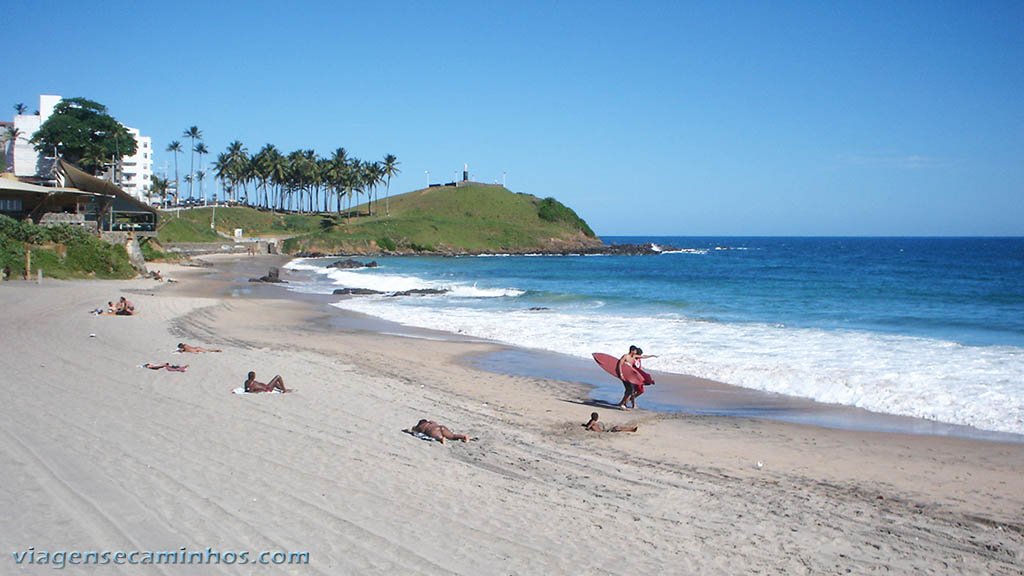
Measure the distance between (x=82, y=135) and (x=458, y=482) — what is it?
7617 centimetres

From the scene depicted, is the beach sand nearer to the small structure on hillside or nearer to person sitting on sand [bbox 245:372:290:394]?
person sitting on sand [bbox 245:372:290:394]

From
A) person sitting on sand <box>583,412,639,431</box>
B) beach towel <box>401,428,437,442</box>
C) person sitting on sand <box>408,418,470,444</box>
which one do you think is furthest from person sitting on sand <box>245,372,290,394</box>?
person sitting on sand <box>583,412,639,431</box>

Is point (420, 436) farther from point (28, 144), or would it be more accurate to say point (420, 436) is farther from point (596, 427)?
point (28, 144)

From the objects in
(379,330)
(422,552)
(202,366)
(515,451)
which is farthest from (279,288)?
(422,552)

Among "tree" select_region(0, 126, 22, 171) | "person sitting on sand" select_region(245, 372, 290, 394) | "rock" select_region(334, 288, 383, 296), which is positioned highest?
"tree" select_region(0, 126, 22, 171)

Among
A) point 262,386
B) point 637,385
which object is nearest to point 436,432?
point 262,386

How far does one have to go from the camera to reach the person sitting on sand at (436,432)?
950cm

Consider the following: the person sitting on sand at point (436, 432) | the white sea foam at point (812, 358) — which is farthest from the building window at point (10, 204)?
the person sitting on sand at point (436, 432)

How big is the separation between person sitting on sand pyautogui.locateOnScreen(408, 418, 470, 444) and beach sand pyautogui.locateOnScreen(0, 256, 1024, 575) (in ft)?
0.59

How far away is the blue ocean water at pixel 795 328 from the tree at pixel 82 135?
125 feet

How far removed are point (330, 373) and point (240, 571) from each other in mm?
9137

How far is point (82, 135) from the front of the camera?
71750 mm

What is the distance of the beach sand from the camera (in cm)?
589

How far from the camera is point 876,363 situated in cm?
1666
